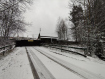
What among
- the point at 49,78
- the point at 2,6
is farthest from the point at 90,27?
the point at 2,6

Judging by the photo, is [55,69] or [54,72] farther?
[55,69]

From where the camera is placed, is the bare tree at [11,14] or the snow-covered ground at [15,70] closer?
the snow-covered ground at [15,70]

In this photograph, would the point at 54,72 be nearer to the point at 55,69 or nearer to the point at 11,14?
the point at 55,69

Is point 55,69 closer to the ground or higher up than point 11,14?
closer to the ground

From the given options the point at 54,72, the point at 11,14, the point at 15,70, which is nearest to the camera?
the point at 54,72

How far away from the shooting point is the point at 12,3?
5477mm

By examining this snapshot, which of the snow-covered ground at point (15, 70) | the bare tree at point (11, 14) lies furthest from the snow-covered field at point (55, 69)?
the bare tree at point (11, 14)

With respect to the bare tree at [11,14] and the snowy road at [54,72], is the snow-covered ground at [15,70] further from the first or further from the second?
the bare tree at [11,14]

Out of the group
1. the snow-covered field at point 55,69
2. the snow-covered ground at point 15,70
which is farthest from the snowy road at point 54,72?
the snow-covered ground at point 15,70

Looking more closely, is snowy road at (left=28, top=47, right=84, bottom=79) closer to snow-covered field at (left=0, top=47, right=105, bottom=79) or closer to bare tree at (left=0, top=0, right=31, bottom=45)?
snow-covered field at (left=0, top=47, right=105, bottom=79)

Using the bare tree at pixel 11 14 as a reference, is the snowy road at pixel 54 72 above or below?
below

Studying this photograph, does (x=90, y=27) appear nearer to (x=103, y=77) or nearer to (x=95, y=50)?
(x=95, y=50)

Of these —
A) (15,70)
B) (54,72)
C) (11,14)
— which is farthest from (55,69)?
(11,14)

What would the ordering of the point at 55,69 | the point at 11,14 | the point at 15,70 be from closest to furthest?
the point at 15,70 → the point at 55,69 → the point at 11,14
